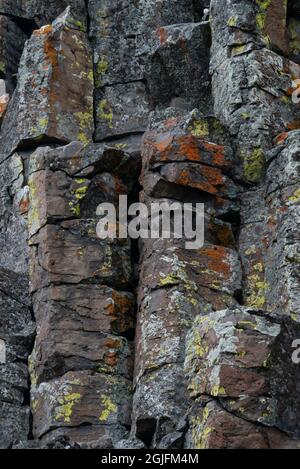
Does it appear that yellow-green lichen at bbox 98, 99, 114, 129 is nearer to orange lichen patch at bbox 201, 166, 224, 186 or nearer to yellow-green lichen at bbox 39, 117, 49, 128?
yellow-green lichen at bbox 39, 117, 49, 128

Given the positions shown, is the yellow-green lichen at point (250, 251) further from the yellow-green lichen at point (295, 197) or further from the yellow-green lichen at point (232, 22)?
the yellow-green lichen at point (232, 22)

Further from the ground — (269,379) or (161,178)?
(161,178)

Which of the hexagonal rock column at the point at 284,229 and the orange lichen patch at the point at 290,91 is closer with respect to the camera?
the hexagonal rock column at the point at 284,229

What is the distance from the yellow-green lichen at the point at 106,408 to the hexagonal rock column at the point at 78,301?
0.01 meters

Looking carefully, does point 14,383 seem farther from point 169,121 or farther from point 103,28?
point 103,28

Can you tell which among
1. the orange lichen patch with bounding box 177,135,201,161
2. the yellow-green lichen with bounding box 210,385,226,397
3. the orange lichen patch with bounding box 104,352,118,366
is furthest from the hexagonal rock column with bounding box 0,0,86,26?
the yellow-green lichen with bounding box 210,385,226,397

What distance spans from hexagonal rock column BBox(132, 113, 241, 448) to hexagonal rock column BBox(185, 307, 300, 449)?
2.69 feet

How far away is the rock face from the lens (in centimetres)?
2120

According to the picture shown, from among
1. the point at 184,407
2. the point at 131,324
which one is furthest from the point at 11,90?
the point at 184,407

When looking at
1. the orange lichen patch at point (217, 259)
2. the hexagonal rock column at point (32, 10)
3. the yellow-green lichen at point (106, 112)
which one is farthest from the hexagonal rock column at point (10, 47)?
the orange lichen patch at point (217, 259)

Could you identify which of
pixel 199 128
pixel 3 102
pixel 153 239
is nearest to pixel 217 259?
pixel 153 239

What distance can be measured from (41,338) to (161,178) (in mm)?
3052

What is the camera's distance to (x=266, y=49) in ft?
88.6

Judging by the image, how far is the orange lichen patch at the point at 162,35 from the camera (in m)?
28.0
